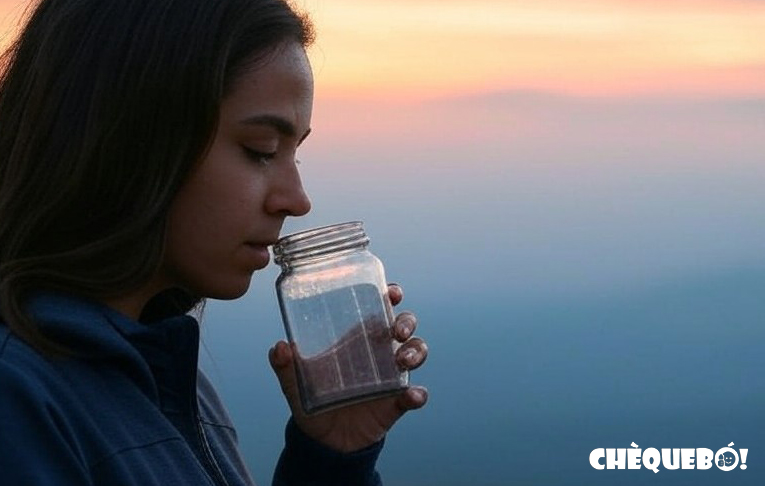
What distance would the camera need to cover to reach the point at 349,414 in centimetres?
183

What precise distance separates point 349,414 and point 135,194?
1.77 ft

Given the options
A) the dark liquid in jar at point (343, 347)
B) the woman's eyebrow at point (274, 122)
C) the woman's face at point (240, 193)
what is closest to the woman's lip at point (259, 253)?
the woman's face at point (240, 193)

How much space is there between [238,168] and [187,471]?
0.31 m

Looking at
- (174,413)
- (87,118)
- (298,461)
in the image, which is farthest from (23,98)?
(298,461)

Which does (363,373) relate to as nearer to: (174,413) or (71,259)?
(174,413)

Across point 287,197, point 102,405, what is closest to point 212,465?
point 102,405

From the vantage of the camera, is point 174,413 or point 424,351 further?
point 424,351

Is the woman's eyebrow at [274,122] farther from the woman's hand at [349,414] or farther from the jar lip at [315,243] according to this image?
the woman's hand at [349,414]

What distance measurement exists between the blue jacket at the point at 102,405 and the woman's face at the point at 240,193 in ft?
0.25

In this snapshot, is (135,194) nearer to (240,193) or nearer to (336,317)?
(240,193)

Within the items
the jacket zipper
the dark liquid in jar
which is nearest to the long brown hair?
the jacket zipper

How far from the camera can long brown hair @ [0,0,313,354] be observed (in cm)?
139

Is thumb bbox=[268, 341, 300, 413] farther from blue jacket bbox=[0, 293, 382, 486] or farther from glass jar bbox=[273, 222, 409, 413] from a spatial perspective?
blue jacket bbox=[0, 293, 382, 486]

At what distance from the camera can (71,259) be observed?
1.39m
